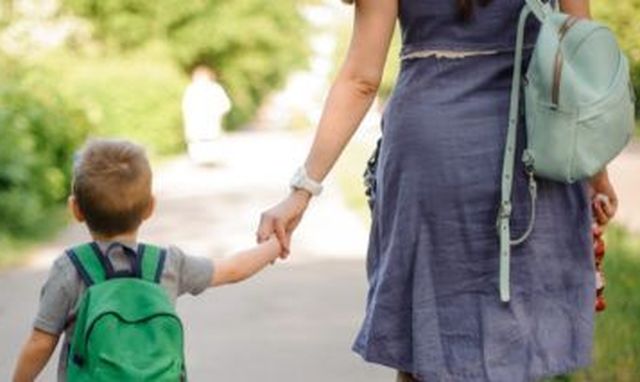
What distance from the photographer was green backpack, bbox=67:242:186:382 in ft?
9.70

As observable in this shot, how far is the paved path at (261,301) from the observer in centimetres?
675

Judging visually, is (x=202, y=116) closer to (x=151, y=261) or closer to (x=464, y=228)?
(x=151, y=261)

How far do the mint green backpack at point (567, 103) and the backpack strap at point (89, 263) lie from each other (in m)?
0.89

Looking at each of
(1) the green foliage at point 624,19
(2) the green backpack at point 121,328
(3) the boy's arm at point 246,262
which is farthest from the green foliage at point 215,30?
(2) the green backpack at point 121,328

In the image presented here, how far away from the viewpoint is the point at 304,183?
10.4 feet

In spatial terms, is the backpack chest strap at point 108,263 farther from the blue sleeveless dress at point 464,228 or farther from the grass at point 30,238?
the grass at point 30,238

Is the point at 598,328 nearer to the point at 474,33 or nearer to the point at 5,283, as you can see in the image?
the point at 474,33

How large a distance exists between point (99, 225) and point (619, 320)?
3.66 metres

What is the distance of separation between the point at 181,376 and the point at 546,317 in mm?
826

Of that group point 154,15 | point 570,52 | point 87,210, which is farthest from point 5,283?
point 154,15

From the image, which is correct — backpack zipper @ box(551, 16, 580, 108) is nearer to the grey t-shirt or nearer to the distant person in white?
the grey t-shirt

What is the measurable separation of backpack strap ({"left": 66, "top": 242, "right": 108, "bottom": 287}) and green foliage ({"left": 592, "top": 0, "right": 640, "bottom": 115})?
3.49 metres

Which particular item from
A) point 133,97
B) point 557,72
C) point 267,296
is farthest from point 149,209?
point 133,97

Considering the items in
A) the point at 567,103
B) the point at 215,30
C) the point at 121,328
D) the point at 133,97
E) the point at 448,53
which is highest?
the point at 215,30
